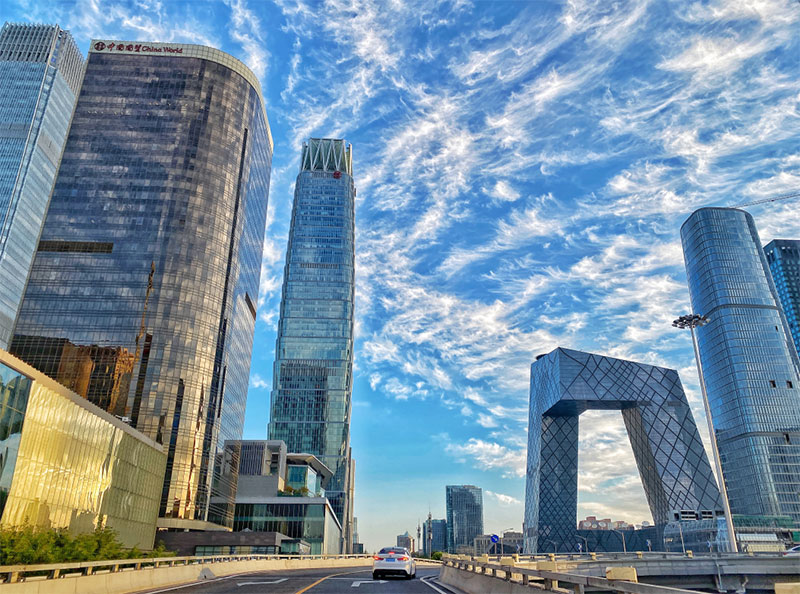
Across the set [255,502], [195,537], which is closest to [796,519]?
[255,502]

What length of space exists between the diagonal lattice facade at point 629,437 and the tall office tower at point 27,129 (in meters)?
148

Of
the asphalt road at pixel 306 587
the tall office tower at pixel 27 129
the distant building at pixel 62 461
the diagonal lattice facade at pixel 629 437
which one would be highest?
the tall office tower at pixel 27 129

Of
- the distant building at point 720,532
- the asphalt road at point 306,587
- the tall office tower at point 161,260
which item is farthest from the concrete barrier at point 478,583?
the distant building at point 720,532

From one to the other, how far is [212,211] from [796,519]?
181 m

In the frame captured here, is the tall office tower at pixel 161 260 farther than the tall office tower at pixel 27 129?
No

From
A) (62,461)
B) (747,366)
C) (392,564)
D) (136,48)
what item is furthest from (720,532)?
(136,48)

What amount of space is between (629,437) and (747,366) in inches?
1722

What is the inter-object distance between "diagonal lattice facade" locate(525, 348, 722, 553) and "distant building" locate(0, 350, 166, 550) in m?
132

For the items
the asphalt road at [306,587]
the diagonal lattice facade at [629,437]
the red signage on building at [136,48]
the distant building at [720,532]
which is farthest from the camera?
the diagonal lattice facade at [629,437]

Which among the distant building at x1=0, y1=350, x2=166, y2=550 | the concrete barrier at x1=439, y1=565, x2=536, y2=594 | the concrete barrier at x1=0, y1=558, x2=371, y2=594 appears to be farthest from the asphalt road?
the distant building at x1=0, y1=350, x2=166, y2=550

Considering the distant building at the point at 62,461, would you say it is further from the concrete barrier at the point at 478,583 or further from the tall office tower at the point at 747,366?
the tall office tower at the point at 747,366

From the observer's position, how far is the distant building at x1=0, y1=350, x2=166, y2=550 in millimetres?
33969

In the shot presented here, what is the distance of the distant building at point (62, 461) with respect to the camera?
33969 millimetres

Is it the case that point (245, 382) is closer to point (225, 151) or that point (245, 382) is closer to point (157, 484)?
point (225, 151)
